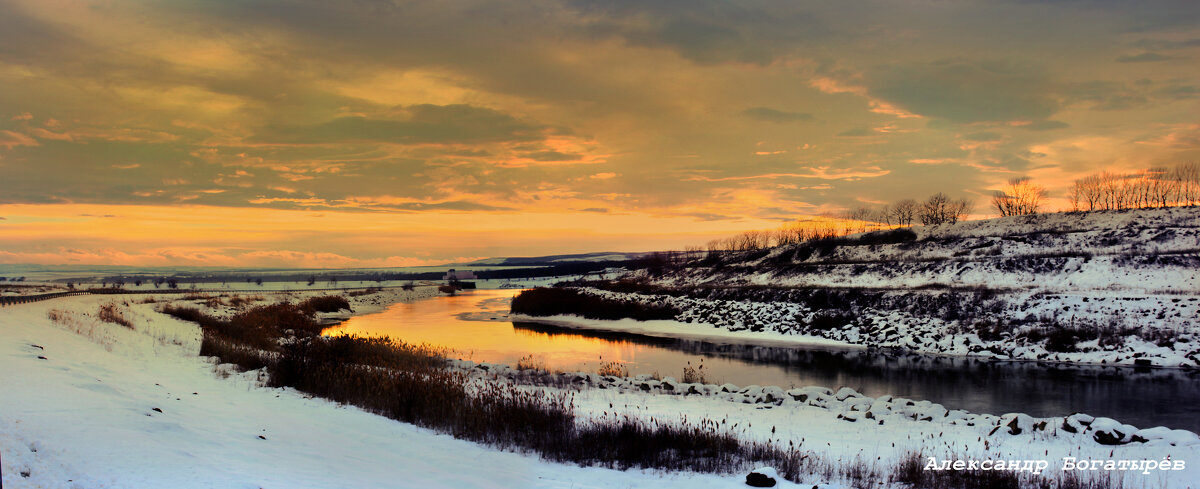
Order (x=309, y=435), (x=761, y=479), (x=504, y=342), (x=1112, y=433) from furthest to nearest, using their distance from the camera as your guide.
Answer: (x=504, y=342) < (x=1112, y=433) < (x=309, y=435) < (x=761, y=479)

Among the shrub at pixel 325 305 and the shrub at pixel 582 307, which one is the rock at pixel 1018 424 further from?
the shrub at pixel 325 305

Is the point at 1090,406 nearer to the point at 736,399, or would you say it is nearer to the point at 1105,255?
the point at 736,399

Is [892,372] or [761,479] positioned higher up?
[761,479]

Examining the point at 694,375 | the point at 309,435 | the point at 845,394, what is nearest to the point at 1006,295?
the point at 694,375

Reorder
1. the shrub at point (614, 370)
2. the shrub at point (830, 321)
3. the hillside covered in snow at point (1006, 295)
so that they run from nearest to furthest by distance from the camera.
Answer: the shrub at point (614, 370) < the hillside covered in snow at point (1006, 295) < the shrub at point (830, 321)

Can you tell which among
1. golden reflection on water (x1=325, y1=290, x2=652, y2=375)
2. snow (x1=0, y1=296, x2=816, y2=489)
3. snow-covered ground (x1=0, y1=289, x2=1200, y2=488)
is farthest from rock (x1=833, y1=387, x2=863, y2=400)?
golden reflection on water (x1=325, y1=290, x2=652, y2=375)

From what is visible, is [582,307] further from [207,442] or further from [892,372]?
[207,442]

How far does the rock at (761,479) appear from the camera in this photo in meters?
8.52

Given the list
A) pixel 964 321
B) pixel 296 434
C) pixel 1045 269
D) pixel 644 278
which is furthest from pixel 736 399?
pixel 644 278

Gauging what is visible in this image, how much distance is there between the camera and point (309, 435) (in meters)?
10.2

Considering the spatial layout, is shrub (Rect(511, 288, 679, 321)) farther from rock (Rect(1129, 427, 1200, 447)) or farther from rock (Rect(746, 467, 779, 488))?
rock (Rect(746, 467, 779, 488))

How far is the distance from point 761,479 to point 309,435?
7.59 metres

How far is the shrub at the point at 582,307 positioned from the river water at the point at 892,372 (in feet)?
27.2

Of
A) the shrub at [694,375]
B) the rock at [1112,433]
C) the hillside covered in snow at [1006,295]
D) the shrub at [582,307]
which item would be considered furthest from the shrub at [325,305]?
the rock at [1112,433]
